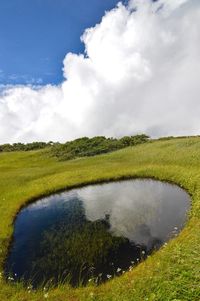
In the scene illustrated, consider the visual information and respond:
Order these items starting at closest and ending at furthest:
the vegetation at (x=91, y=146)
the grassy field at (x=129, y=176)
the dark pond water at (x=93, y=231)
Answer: the grassy field at (x=129, y=176) → the dark pond water at (x=93, y=231) → the vegetation at (x=91, y=146)

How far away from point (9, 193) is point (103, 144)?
3674 cm

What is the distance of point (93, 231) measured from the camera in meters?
28.8

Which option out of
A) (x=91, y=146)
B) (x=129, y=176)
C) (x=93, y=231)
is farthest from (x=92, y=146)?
(x=93, y=231)

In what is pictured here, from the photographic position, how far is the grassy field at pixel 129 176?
55.6ft

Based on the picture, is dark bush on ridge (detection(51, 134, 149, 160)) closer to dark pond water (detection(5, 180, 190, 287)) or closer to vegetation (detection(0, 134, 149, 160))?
vegetation (detection(0, 134, 149, 160))

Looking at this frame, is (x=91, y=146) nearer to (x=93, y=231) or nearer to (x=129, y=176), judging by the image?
(x=129, y=176)

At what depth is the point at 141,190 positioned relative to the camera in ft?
131

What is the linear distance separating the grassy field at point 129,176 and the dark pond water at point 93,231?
3.87ft

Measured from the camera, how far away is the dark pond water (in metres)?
22.3

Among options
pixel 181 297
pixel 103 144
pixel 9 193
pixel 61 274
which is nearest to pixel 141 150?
pixel 103 144

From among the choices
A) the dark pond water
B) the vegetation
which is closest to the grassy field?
the dark pond water

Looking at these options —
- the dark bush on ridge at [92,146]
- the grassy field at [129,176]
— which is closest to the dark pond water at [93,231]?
the grassy field at [129,176]

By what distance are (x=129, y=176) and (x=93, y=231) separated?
1820 centimetres

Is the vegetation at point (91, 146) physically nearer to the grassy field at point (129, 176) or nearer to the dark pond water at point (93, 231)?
the grassy field at point (129, 176)
